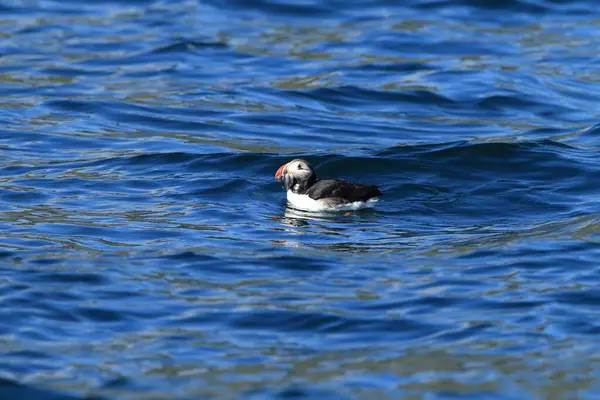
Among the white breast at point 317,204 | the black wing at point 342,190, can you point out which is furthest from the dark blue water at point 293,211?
the black wing at point 342,190

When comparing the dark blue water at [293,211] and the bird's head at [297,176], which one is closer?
the dark blue water at [293,211]

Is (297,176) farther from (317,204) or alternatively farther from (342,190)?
(342,190)

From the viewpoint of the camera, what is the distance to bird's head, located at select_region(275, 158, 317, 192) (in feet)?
41.7

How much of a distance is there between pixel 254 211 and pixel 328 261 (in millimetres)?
2346

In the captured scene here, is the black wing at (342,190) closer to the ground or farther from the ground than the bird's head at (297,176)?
closer to the ground

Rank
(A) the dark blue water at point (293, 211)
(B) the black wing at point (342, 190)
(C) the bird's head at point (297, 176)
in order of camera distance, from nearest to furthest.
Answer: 1. (A) the dark blue water at point (293, 211)
2. (B) the black wing at point (342, 190)
3. (C) the bird's head at point (297, 176)

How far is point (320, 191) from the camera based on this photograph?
12547 mm

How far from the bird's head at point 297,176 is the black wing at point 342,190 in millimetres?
91

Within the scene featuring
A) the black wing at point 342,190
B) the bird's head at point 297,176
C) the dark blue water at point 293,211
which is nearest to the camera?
the dark blue water at point 293,211

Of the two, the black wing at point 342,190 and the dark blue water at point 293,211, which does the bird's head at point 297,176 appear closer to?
→ the black wing at point 342,190

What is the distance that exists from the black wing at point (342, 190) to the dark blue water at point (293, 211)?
0.29m

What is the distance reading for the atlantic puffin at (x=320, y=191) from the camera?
12.2 m

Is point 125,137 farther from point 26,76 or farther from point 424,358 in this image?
point 424,358

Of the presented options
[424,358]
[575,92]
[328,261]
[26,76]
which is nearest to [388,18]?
[575,92]
